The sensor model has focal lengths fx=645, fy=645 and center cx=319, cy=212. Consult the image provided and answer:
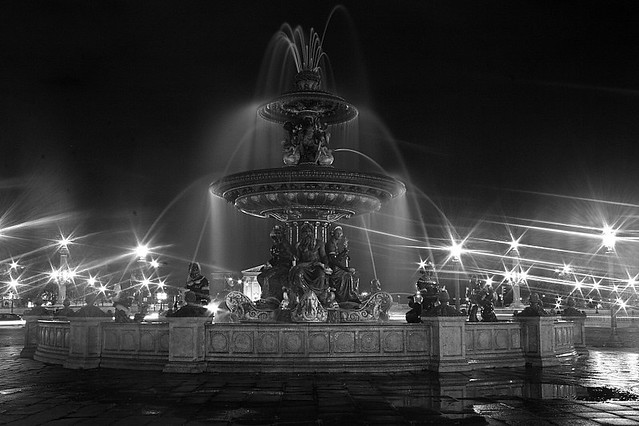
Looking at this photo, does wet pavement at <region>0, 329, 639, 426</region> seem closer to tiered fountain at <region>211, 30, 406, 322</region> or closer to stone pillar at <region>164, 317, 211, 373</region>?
stone pillar at <region>164, 317, 211, 373</region>

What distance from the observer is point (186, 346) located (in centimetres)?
1324

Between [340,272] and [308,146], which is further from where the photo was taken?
[308,146]

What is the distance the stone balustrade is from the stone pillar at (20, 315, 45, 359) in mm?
4005

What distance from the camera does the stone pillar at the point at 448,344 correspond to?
43.6 ft

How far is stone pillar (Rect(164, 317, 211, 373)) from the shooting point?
13141 mm

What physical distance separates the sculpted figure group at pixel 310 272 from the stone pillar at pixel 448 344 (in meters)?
3.41

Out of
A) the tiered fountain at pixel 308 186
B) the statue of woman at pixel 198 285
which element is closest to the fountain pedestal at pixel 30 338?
the tiered fountain at pixel 308 186

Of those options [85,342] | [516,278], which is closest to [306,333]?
[85,342]

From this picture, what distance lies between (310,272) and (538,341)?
5888 mm

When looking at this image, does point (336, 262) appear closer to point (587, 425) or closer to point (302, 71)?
point (302, 71)

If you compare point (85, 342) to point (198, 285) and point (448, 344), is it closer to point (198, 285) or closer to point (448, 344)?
point (198, 285)

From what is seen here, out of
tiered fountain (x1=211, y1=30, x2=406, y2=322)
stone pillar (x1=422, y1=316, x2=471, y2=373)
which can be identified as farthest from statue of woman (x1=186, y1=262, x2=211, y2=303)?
stone pillar (x1=422, y1=316, x2=471, y2=373)

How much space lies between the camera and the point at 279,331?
523 inches

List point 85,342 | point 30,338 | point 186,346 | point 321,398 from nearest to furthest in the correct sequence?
1. point 321,398
2. point 186,346
3. point 85,342
4. point 30,338
